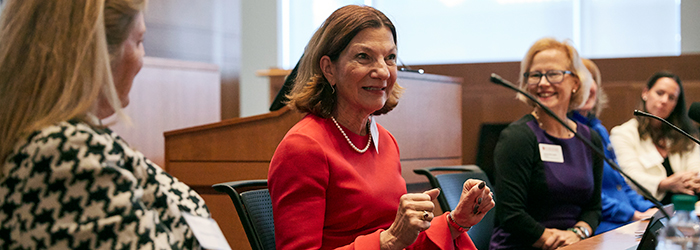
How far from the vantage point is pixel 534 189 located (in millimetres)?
2279

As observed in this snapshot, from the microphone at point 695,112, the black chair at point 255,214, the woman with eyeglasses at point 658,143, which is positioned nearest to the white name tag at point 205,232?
the black chair at point 255,214

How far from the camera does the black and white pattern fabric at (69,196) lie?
0.81 meters

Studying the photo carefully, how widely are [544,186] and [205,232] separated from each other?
1635mm

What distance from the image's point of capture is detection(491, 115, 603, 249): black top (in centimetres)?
224

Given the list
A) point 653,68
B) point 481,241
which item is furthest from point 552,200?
point 653,68

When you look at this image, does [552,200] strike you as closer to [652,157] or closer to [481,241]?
[481,241]

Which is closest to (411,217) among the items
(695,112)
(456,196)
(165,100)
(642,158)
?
(456,196)

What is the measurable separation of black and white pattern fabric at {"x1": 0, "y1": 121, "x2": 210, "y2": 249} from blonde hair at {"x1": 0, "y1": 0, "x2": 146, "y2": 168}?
0.04 metres

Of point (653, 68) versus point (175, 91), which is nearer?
point (653, 68)

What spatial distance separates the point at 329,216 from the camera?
4.75 feet

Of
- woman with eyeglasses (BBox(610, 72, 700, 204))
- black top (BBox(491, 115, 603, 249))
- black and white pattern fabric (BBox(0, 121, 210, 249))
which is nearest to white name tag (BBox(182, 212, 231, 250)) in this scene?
black and white pattern fabric (BBox(0, 121, 210, 249))

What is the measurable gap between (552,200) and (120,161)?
71.6 inches

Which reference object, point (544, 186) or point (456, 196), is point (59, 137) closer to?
point (456, 196)

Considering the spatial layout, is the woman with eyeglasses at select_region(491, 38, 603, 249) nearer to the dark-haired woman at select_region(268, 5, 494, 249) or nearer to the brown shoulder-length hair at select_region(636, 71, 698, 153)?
the dark-haired woman at select_region(268, 5, 494, 249)
